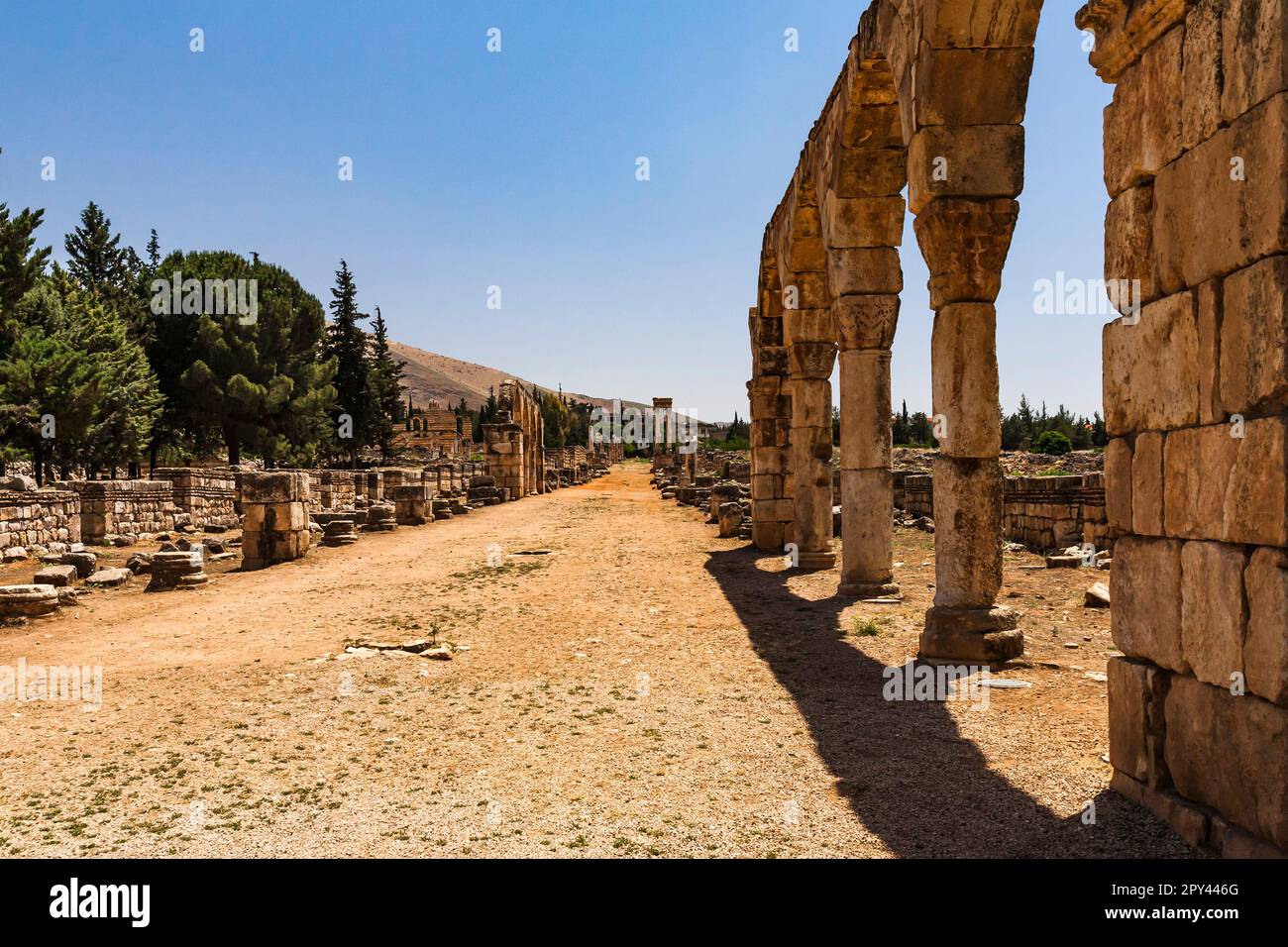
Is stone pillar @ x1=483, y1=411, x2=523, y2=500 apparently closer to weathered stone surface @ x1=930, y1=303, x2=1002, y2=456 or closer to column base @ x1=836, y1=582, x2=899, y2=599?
column base @ x1=836, y1=582, x2=899, y2=599

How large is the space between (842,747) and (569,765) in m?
1.71

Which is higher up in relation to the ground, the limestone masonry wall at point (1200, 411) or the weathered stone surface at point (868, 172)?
the weathered stone surface at point (868, 172)

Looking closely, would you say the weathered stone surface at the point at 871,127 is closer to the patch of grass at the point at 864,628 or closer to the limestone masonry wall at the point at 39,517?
the patch of grass at the point at 864,628

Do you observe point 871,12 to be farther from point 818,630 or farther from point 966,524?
point 818,630

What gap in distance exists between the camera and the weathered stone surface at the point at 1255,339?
3.03 m

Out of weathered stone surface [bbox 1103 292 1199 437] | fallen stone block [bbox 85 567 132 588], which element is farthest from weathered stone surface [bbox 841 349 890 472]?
fallen stone block [bbox 85 567 132 588]

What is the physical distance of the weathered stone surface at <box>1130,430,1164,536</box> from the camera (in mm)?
3838

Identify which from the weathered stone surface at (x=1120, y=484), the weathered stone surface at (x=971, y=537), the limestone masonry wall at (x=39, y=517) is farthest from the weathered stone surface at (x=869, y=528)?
the limestone masonry wall at (x=39, y=517)

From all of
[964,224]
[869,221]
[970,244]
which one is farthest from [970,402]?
[869,221]

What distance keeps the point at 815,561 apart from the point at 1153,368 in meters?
9.92

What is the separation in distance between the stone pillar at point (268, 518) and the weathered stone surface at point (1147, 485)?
48.2ft

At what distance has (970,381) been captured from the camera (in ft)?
23.9

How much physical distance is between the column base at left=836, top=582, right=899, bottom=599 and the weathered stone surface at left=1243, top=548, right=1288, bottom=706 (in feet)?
23.5

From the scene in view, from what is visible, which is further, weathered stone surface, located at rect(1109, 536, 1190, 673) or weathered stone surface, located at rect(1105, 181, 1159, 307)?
weathered stone surface, located at rect(1105, 181, 1159, 307)
